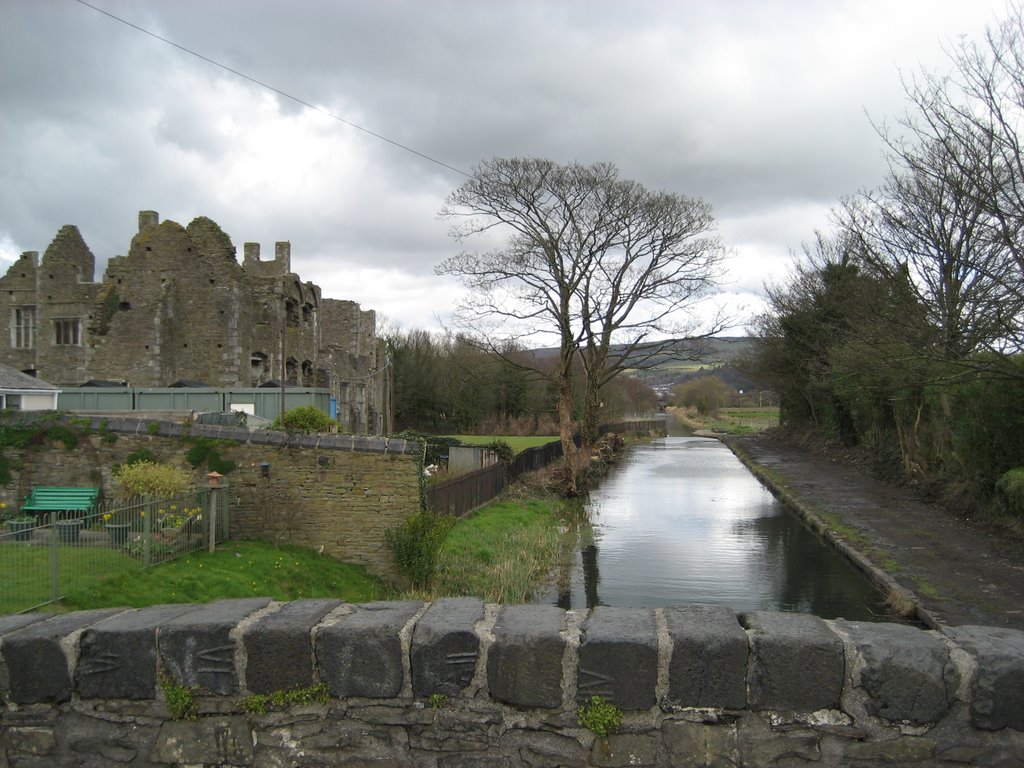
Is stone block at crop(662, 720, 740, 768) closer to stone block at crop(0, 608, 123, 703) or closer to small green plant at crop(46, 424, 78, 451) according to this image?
stone block at crop(0, 608, 123, 703)

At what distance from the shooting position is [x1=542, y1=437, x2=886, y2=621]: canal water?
14.0m

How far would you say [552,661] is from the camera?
3041mm

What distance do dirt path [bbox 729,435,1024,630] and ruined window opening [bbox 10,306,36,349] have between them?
105 ft

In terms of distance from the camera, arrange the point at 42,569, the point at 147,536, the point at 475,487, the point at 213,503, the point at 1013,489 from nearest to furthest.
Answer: the point at 42,569, the point at 147,536, the point at 213,503, the point at 1013,489, the point at 475,487

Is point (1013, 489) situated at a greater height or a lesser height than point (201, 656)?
lesser

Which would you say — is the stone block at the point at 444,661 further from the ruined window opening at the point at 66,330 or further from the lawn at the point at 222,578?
the ruined window opening at the point at 66,330

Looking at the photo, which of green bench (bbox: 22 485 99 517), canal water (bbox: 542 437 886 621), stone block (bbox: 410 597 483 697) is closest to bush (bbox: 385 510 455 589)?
canal water (bbox: 542 437 886 621)

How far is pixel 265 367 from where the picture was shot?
3372cm

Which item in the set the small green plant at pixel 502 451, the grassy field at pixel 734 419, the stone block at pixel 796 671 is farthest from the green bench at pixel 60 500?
the grassy field at pixel 734 419

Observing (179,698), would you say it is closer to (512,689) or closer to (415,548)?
(512,689)

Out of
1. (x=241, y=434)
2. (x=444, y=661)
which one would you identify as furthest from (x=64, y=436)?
(x=444, y=661)

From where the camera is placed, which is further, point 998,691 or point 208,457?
point 208,457

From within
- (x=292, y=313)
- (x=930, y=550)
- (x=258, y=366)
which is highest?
(x=292, y=313)

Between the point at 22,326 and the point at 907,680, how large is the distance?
40.3 m
